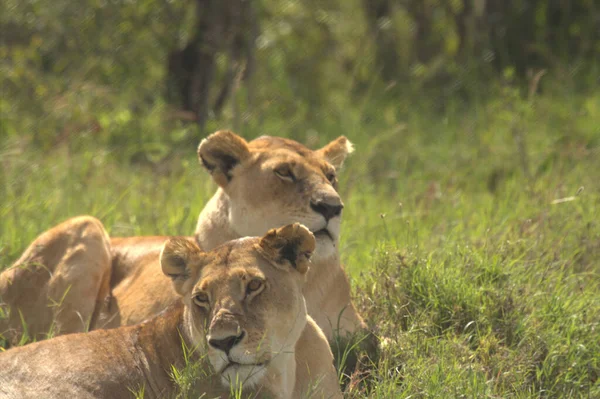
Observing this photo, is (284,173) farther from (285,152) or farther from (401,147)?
(401,147)

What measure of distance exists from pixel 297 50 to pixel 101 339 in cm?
795

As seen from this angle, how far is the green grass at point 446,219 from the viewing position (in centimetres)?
473

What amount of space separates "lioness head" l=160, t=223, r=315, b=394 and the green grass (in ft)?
1.86

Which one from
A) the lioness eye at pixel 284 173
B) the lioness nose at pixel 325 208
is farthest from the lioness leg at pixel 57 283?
the lioness nose at pixel 325 208

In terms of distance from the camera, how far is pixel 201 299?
3883 mm

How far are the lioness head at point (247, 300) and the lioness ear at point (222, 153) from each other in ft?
3.54

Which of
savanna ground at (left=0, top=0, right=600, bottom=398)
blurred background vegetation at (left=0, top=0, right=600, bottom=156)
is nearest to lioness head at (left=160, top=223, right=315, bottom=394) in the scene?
savanna ground at (left=0, top=0, right=600, bottom=398)

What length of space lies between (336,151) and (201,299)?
69.1 inches

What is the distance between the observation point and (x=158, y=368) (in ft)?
13.5

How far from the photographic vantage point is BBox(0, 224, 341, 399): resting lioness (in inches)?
148

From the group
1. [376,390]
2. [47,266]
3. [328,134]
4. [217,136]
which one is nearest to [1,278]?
[47,266]

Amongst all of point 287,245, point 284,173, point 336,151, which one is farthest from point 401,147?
point 287,245

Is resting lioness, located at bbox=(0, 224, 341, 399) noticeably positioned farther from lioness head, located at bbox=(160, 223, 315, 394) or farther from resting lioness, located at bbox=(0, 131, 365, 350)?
resting lioness, located at bbox=(0, 131, 365, 350)

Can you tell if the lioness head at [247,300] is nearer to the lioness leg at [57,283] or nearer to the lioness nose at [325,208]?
the lioness nose at [325,208]
